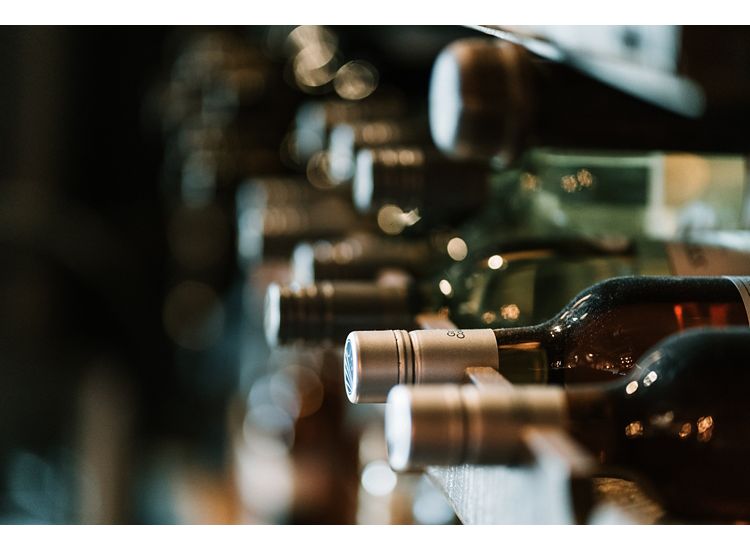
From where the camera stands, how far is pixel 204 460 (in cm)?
156

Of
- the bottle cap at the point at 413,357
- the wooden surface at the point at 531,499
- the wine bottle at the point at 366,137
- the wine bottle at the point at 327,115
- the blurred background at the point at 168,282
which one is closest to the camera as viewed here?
the wooden surface at the point at 531,499

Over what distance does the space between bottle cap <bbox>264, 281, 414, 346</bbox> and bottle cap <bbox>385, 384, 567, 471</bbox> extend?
0.73ft

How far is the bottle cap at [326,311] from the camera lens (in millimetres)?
514

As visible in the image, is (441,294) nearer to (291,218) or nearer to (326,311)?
(326,311)

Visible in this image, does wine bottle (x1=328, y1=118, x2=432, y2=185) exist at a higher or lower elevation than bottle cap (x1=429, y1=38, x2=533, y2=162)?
higher

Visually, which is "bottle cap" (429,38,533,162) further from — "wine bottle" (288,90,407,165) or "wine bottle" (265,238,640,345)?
"wine bottle" (288,90,407,165)

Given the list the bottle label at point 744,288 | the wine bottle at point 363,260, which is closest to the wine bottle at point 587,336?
the bottle label at point 744,288

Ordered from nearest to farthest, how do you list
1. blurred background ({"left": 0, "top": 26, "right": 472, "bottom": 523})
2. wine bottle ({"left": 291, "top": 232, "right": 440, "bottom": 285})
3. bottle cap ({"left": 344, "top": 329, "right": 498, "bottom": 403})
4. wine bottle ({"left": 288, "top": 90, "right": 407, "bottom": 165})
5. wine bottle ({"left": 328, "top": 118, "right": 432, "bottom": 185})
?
bottle cap ({"left": 344, "top": 329, "right": 498, "bottom": 403}), wine bottle ({"left": 291, "top": 232, "right": 440, "bottom": 285}), wine bottle ({"left": 328, "top": 118, "right": 432, "bottom": 185}), wine bottle ({"left": 288, "top": 90, "right": 407, "bottom": 165}), blurred background ({"left": 0, "top": 26, "right": 472, "bottom": 523})

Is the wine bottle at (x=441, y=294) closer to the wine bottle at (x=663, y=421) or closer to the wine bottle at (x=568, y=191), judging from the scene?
the wine bottle at (x=568, y=191)

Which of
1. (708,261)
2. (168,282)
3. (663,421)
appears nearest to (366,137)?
(708,261)

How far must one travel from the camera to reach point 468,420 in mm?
277

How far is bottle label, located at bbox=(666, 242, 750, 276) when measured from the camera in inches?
18.5

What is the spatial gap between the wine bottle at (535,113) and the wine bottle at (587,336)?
0.16 meters

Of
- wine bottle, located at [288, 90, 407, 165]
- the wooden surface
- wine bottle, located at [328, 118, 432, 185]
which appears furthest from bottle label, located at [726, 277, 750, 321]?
wine bottle, located at [288, 90, 407, 165]
